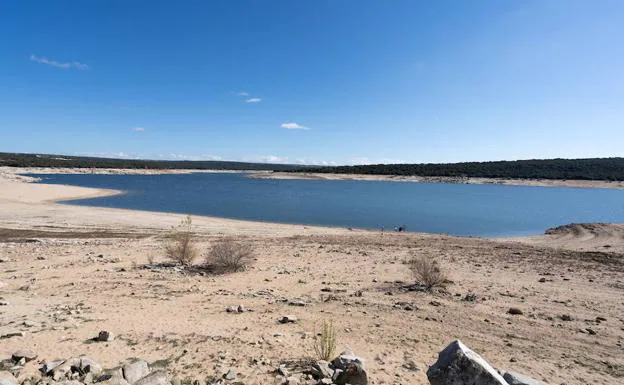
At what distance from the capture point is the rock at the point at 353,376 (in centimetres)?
505

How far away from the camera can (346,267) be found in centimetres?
1309

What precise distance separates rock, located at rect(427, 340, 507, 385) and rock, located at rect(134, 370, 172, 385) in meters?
3.11

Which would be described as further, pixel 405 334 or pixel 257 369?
pixel 405 334

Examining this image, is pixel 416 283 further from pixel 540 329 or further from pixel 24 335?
pixel 24 335

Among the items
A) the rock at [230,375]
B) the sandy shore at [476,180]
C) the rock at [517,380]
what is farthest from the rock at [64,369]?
the sandy shore at [476,180]

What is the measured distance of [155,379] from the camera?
4.85 metres

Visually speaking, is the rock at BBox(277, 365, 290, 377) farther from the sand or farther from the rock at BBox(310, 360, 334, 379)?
the rock at BBox(310, 360, 334, 379)

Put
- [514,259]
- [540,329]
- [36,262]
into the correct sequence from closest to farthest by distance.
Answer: [540,329]
[36,262]
[514,259]

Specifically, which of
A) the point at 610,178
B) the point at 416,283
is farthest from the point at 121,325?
the point at 610,178

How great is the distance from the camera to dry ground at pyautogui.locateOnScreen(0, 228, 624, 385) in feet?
19.6

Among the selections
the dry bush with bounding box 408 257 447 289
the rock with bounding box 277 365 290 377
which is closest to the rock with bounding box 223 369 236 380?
the rock with bounding box 277 365 290 377

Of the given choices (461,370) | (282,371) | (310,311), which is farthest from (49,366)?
(461,370)

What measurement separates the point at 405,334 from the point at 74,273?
884 cm

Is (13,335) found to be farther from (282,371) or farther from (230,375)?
(282,371)
